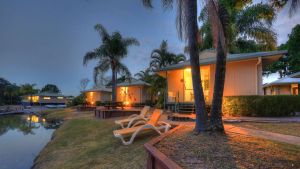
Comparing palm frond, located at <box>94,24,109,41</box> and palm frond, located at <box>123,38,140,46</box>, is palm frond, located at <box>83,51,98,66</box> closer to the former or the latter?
palm frond, located at <box>94,24,109,41</box>

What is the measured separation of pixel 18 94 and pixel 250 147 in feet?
264

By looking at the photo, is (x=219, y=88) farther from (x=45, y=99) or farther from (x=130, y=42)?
(x=45, y=99)

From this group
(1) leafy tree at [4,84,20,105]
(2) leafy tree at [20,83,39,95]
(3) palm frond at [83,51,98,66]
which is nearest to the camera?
(3) palm frond at [83,51,98,66]

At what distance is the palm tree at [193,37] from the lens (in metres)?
5.87

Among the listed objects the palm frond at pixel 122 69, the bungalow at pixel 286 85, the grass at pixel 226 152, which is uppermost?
the palm frond at pixel 122 69

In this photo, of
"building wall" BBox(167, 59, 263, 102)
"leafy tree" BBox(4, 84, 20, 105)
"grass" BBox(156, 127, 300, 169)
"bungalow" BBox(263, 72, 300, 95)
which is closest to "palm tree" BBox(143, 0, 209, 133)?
"grass" BBox(156, 127, 300, 169)

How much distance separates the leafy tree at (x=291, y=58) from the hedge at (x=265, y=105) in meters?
21.6

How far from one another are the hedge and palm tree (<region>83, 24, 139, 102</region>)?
12957 millimetres

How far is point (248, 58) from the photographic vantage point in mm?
11352

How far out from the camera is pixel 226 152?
14.3 ft

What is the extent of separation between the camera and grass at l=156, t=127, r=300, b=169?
12.3 feet

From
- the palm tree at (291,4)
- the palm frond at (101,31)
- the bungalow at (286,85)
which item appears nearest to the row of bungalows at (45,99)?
the palm frond at (101,31)

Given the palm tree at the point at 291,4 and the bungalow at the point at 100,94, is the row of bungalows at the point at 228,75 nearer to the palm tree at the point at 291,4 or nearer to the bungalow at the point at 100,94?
the palm tree at the point at 291,4

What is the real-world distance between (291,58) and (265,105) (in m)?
26.9
